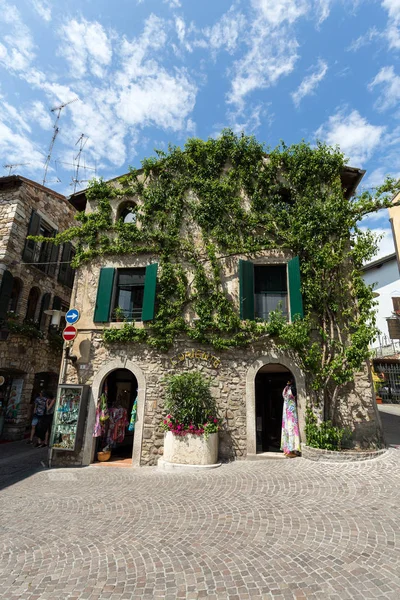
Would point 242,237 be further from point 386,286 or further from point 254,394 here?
point 386,286

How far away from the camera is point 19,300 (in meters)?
13.0

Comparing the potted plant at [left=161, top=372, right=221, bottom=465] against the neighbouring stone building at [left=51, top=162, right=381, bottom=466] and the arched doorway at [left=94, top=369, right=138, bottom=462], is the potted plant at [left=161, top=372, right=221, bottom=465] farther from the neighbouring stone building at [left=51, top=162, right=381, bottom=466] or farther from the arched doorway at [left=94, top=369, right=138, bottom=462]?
the arched doorway at [left=94, top=369, right=138, bottom=462]

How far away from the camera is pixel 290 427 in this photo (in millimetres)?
7840

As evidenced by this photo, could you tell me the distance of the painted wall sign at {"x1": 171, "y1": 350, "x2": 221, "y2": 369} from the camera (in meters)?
8.59

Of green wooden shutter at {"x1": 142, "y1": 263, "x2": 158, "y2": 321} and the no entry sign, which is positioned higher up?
green wooden shutter at {"x1": 142, "y1": 263, "x2": 158, "y2": 321}

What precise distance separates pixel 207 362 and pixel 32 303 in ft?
32.4

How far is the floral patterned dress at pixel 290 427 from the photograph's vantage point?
25.3 feet

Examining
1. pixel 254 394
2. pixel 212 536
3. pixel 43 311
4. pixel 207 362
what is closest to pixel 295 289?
pixel 254 394

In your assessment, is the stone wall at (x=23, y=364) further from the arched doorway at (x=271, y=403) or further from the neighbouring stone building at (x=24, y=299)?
the arched doorway at (x=271, y=403)

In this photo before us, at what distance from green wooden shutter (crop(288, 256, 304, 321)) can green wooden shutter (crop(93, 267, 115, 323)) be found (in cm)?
541

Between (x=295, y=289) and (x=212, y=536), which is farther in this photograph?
(x=295, y=289)

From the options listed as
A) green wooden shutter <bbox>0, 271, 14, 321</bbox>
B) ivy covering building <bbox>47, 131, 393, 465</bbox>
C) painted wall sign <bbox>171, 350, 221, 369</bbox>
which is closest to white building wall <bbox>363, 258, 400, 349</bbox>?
ivy covering building <bbox>47, 131, 393, 465</bbox>

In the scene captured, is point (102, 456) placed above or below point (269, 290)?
below

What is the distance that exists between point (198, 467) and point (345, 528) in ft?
12.4
